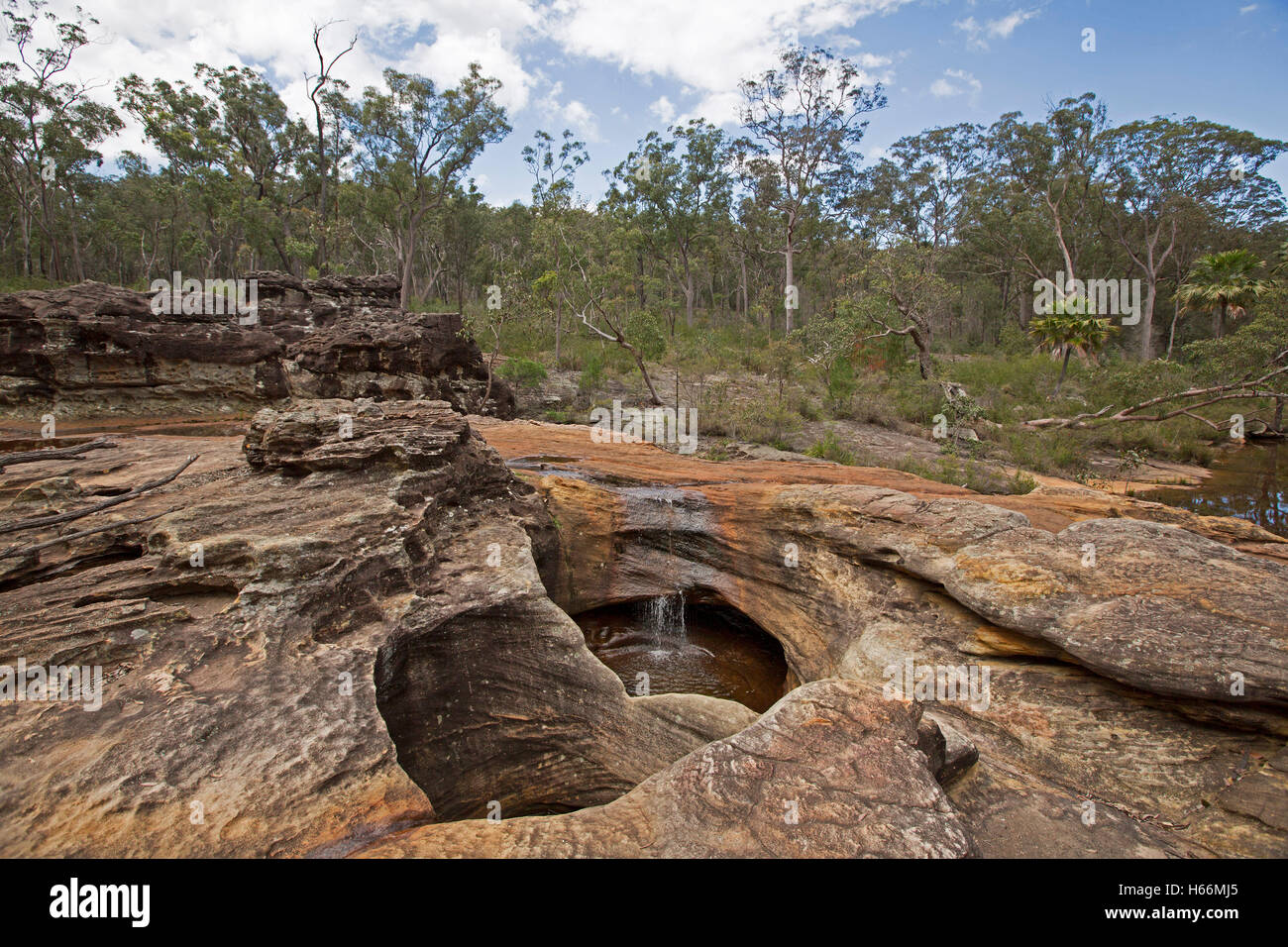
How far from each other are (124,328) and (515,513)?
10.5 m

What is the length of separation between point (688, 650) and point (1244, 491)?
15.5m

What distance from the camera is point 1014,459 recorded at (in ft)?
51.2

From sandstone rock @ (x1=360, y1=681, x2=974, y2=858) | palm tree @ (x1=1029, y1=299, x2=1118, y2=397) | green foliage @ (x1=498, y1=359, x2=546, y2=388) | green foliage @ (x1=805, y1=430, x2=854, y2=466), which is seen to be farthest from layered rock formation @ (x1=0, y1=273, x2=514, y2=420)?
palm tree @ (x1=1029, y1=299, x2=1118, y2=397)

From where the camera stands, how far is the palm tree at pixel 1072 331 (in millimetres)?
22484

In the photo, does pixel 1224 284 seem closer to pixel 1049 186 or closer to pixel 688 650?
pixel 1049 186

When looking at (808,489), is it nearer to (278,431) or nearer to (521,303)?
(278,431)

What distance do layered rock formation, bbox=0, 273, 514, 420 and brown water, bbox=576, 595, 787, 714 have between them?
8.35 meters

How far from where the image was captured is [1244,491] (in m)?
14.3

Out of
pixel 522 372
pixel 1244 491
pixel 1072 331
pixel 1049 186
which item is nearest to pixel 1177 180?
pixel 1049 186

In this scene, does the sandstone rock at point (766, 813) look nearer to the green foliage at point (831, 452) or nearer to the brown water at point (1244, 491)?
the green foliage at point (831, 452)

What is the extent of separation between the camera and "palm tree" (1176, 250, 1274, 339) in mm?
23781

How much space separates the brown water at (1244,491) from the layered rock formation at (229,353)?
55.4ft

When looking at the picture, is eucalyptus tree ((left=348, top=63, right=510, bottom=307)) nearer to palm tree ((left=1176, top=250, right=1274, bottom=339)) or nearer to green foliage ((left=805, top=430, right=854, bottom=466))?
green foliage ((left=805, top=430, right=854, bottom=466))
